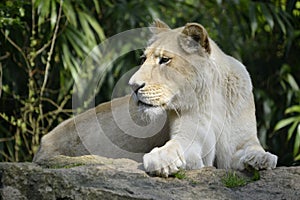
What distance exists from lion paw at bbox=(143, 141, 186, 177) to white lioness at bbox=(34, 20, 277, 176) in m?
0.02

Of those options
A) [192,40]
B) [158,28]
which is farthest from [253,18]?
[192,40]

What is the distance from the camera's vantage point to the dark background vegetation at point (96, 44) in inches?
278

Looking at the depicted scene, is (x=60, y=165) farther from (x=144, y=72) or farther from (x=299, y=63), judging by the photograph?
(x=299, y=63)

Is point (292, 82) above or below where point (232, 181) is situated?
above

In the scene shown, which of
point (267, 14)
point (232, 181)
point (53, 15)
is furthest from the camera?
point (267, 14)

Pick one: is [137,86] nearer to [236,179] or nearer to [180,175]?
[180,175]

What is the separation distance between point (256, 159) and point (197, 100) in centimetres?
55

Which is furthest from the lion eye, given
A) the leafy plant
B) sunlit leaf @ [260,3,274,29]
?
sunlit leaf @ [260,3,274,29]

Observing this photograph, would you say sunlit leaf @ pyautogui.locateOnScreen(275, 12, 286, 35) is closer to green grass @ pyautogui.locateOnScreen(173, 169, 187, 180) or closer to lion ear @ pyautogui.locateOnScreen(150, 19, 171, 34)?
lion ear @ pyautogui.locateOnScreen(150, 19, 171, 34)

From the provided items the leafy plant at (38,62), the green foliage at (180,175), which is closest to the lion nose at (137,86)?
the green foliage at (180,175)

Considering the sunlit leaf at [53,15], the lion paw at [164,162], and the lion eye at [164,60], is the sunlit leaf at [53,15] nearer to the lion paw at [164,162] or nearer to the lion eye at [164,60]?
the lion eye at [164,60]

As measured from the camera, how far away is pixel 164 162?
3537 mm

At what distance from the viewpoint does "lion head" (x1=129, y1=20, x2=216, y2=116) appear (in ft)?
12.9

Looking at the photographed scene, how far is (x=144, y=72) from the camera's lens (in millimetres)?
3941
